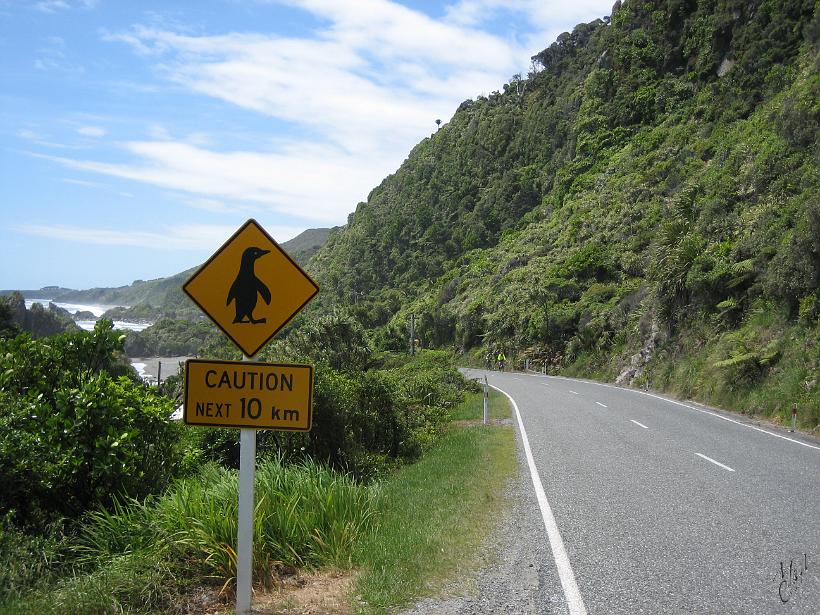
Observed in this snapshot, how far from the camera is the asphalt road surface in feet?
Answer: 17.3

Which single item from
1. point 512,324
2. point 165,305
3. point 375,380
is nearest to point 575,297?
point 512,324

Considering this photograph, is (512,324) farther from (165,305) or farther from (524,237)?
(165,305)

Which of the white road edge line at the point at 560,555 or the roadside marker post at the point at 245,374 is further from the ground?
the roadside marker post at the point at 245,374

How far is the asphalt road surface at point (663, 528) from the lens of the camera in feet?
17.3

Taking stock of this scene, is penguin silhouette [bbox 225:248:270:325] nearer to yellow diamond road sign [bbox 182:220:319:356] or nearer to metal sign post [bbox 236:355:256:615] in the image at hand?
yellow diamond road sign [bbox 182:220:319:356]

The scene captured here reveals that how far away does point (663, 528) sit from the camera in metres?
7.18

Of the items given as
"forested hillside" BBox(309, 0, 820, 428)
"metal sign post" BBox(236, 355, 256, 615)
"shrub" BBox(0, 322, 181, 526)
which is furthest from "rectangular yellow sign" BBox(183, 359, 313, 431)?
"forested hillside" BBox(309, 0, 820, 428)

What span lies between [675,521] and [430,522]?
2.65m

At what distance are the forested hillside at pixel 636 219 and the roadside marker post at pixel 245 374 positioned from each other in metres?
15.6

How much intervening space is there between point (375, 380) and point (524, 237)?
55.6m

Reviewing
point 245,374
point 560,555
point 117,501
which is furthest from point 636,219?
point 245,374

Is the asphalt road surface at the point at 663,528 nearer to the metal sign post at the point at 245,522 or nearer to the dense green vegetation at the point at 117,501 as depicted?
the metal sign post at the point at 245,522

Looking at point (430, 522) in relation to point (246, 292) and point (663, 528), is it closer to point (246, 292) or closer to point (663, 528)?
point (663, 528)

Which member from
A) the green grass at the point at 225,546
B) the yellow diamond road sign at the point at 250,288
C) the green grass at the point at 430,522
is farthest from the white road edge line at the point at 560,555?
the yellow diamond road sign at the point at 250,288
